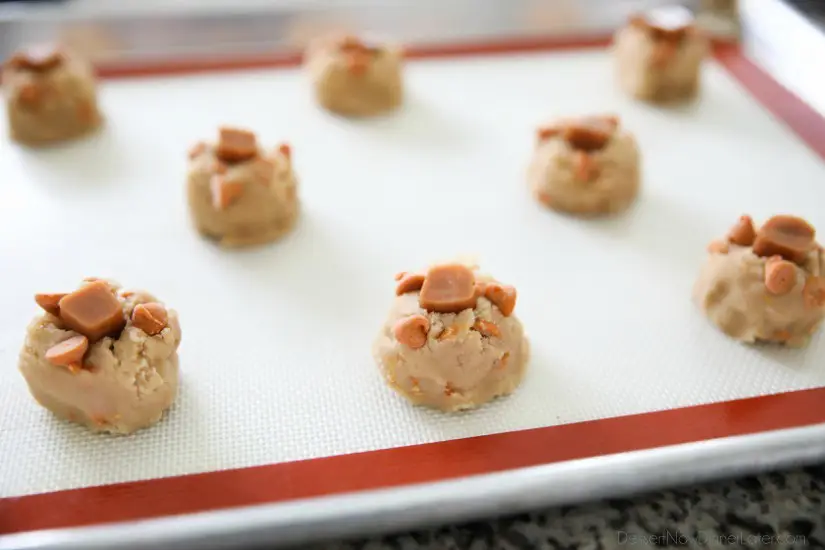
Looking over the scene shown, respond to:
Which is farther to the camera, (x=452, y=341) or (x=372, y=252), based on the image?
(x=372, y=252)

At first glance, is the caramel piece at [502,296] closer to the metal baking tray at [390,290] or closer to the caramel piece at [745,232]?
the metal baking tray at [390,290]

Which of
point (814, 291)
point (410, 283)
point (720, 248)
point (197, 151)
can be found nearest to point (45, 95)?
point (197, 151)

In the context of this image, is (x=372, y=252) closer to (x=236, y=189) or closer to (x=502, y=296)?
(x=236, y=189)

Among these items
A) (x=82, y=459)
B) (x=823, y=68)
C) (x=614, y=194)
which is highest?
(x=823, y=68)

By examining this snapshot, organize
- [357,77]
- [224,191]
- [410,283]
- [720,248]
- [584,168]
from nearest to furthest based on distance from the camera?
[410,283] < [720,248] < [224,191] < [584,168] < [357,77]

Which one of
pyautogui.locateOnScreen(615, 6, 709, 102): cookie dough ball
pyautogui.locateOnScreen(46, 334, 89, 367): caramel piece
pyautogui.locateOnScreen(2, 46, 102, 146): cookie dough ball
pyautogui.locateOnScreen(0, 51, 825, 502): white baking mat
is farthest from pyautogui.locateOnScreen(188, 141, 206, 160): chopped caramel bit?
pyautogui.locateOnScreen(615, 6, 709, 102): cookie dough ball

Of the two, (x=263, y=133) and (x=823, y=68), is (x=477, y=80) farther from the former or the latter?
(x=823, y=68)

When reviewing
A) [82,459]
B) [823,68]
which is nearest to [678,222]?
[823,68]
